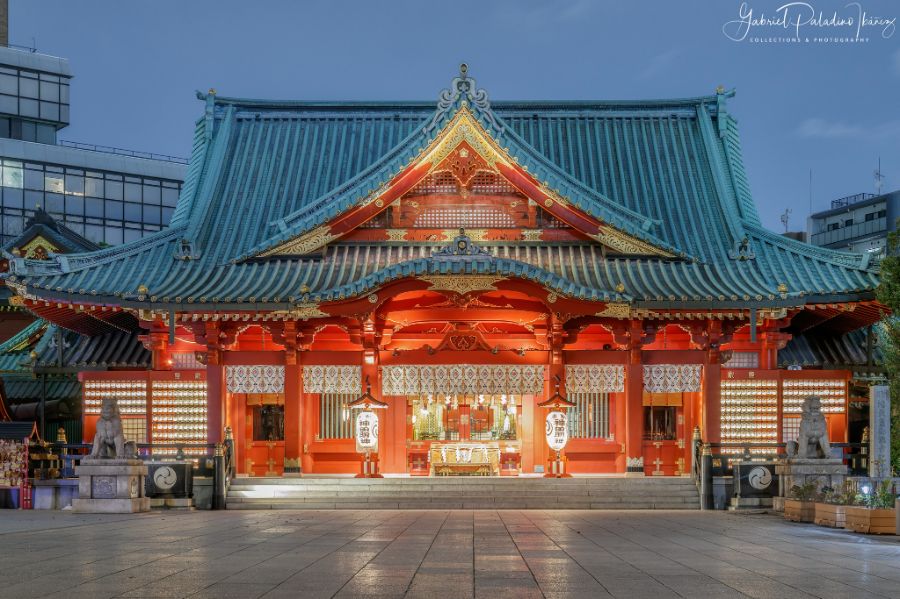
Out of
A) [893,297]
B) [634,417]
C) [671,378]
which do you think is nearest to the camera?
[893,297]

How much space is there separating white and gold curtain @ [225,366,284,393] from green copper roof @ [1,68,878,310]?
227 centimetres

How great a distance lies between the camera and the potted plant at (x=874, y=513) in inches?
773

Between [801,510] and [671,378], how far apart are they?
24.6 feet

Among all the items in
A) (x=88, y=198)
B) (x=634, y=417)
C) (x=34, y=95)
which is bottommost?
(x=634, y=417)

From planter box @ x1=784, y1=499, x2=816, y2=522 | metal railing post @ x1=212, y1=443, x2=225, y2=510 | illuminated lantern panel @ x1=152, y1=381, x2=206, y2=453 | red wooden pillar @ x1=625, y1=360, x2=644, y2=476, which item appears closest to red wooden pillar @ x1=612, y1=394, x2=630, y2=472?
red wooden pillar @ x1=625, y1=360, x2=644, y2=476

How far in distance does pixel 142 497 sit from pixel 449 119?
1292 cm

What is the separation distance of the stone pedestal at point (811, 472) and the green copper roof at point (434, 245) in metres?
4.49

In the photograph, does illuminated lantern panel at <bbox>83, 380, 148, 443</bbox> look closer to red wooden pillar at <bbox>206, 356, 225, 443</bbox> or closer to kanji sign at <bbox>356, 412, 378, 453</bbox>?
red wooden pillar at <bbox>206, 356, 225, 443</bbox>

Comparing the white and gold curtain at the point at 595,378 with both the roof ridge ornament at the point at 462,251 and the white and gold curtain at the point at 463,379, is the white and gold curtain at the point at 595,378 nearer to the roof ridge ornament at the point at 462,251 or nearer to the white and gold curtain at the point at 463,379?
the white and gold curtain at the point at 463,379

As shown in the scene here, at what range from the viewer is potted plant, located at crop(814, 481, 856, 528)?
2097 centimetres

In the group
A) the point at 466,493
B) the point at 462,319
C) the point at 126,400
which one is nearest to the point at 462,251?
the point at 462,319

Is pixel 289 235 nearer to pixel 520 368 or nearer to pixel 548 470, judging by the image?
pixel 520 368

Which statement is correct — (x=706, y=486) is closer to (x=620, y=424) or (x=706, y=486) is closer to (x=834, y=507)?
(x=620, y=424)

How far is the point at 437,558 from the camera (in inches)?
607
